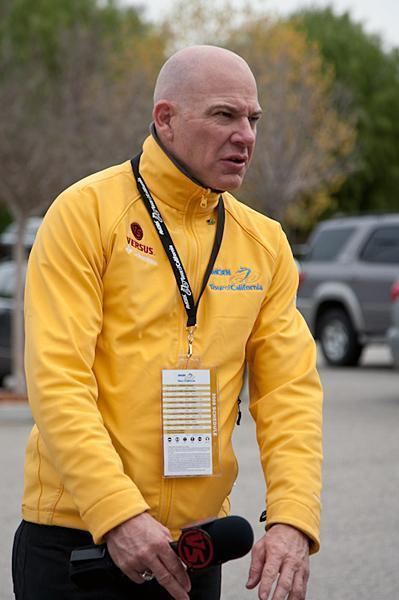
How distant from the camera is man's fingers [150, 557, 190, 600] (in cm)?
284

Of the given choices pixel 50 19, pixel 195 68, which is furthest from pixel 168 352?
pixel 50 19

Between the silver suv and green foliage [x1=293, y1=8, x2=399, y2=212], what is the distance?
3291cm

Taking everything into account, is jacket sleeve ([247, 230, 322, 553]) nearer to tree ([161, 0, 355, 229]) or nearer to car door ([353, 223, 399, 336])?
car door ([353, 223, 399, 336])

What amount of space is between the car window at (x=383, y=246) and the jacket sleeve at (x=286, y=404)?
54.1 ft

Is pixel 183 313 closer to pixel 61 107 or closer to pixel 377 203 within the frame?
pixel 61 107

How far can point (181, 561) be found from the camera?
285 cm

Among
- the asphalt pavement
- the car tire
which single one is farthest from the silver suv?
the asphalt pavement

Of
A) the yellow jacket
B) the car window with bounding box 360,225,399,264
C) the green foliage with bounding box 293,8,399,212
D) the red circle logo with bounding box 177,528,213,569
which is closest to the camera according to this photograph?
the red circle logo with bounding box 177,528,213,569

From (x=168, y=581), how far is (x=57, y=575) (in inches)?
15.2

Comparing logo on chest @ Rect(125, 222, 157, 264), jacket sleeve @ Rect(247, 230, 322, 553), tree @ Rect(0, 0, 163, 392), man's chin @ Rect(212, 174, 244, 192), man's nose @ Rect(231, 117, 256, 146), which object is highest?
tree @ Rect(0, 0, 163, 392)

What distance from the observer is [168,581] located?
2875 millimetres

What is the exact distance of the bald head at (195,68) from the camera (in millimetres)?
3121

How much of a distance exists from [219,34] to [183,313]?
38403mm

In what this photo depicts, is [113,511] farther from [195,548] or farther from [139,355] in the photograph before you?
[139,355]
